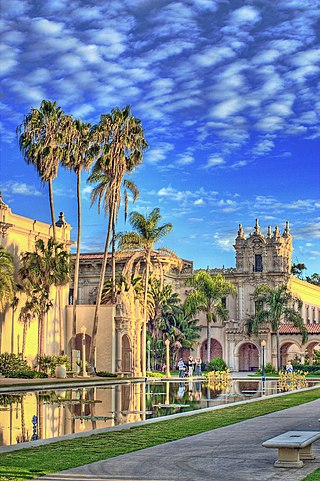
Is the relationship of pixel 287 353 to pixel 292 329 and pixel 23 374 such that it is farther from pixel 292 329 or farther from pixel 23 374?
pixel 23 374

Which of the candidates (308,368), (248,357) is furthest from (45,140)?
(248,357)

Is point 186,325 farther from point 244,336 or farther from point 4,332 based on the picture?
point 4,332

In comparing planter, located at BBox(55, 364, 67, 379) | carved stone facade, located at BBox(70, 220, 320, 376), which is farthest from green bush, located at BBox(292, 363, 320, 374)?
planter, located at BBox(55, 364, 67, 379)

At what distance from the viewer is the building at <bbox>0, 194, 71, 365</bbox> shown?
47.6 meters

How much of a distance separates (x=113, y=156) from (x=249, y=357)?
3434 cm

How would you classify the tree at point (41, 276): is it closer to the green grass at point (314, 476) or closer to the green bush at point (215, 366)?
the green bush at point (215, 366)

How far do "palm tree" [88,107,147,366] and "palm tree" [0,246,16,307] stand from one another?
8081mm

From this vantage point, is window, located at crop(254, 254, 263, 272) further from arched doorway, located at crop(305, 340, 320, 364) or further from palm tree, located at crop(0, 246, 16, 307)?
palm tree, located at crop(0, 246, 16, 307)

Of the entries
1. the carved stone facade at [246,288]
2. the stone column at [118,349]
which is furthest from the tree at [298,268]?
the stone column at [118,349]

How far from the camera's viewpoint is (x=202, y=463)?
1248 centimetres

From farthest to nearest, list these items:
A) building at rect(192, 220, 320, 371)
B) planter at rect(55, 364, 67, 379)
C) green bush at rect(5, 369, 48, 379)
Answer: building at rect(192, 220, 320, 371), planter at rect(55, 364, 67, 379), green bush at rect(5, 369, 48, 379)

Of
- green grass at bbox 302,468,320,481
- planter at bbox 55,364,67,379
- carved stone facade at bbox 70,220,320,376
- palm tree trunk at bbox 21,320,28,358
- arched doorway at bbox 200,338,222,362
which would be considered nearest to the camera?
green grass at bbox 302,468,320,481

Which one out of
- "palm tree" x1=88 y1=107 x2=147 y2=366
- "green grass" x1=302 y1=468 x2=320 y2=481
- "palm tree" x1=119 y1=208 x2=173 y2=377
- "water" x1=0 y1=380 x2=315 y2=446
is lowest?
"water" x1=0 y1=380 x2=315 y2=446

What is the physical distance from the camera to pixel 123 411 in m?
24.0
